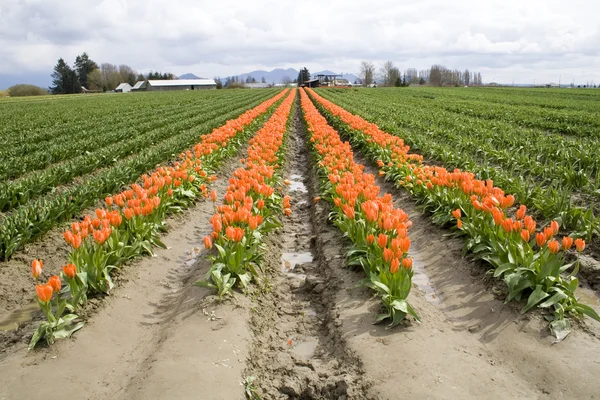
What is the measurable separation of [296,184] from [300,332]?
6.77 meters

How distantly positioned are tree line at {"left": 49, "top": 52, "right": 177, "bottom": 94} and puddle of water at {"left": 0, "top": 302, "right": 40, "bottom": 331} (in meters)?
116

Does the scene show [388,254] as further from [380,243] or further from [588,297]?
[588,297]

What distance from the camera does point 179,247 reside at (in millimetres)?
6566

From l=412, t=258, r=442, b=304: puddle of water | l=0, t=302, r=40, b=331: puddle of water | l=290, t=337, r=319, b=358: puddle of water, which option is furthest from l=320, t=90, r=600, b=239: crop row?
l=0, t=302, r=40, b=331: puddle of water

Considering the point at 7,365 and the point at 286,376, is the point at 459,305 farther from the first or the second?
the point at 7,365

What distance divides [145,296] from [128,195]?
1.82 metres

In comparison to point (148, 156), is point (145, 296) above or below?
below

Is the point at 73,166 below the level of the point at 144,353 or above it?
above

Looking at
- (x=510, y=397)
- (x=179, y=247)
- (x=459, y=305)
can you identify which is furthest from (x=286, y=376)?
(x=179, y=247)

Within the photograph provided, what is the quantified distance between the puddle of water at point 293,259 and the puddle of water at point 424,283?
1.49 meters

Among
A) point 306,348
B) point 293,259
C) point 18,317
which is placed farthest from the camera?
point 293,259

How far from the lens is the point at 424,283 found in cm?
529

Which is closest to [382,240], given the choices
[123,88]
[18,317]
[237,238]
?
[237,238]

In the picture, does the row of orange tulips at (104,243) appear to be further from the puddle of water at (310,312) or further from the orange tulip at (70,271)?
Answer: the puddle of water at (310,312)
